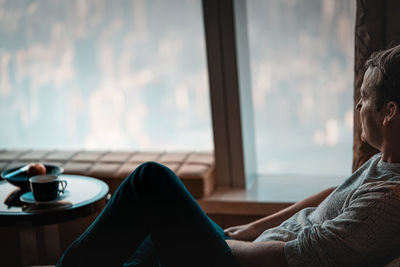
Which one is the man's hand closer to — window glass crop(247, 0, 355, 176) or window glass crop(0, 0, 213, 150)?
window glass crop(247, 0, 355, 176)

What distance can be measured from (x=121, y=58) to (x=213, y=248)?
61.3 inches

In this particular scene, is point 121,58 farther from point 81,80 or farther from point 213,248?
point 213,248

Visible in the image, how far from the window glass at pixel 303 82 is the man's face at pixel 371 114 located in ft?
3.44

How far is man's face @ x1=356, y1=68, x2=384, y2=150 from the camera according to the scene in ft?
4.27

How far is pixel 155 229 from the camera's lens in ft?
4.61

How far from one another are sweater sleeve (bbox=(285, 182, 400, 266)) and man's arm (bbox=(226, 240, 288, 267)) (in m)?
0.03

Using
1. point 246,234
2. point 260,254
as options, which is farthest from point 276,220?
point 260,254

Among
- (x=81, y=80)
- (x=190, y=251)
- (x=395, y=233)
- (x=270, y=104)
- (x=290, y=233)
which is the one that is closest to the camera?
(x=395, y=233)

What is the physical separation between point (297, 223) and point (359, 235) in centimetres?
34

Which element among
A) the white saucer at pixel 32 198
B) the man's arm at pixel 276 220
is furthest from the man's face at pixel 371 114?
the white saucer at pixel 32 198

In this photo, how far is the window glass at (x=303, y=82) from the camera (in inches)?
92.1

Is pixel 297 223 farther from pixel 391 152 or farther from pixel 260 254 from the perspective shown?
pixel 391 152

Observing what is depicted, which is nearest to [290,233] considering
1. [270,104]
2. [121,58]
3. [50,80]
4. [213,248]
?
[213,248]

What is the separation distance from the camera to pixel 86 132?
2865 mm
